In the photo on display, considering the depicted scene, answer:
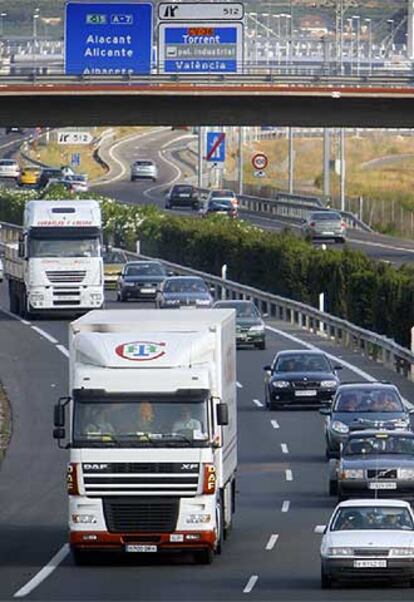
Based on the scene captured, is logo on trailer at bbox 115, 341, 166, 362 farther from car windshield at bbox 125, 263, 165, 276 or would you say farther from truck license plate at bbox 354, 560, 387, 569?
car windshield at bbox 125, 263, 165, 276

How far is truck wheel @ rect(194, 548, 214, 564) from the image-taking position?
1165 inches

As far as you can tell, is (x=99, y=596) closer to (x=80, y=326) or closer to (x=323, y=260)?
(x=80, y=326)

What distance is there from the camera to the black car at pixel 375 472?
3478 centimetres

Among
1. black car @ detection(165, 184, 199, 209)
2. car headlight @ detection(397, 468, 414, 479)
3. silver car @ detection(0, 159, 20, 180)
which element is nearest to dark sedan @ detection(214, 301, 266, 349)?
car headlight @ detection(397, 468, 414, 479)

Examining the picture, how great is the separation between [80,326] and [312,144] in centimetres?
16133

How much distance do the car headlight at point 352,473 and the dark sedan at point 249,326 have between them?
88.3 feet

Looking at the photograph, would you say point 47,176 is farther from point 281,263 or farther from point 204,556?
point 204,556

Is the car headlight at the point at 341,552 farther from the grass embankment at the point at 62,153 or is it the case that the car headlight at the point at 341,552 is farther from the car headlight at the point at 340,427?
the grass embankment at the point at 62,153

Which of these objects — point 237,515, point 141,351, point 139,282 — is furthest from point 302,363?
point 139,282

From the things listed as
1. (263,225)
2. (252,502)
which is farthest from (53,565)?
(263,225)

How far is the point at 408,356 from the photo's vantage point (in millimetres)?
55500

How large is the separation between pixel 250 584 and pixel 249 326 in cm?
3481

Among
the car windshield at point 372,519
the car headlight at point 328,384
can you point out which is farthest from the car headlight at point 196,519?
the car headlight at point 328,384

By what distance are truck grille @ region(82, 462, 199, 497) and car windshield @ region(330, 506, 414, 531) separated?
2401 millimetres
